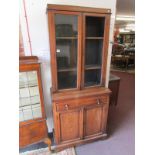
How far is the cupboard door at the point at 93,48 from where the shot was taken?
5.40 feet

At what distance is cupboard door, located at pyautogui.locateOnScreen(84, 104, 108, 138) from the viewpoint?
179 cm

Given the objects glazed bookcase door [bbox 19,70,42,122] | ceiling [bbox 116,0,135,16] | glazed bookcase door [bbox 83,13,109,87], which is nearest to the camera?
glazed bookcase door [bbox 19,70,42,122]

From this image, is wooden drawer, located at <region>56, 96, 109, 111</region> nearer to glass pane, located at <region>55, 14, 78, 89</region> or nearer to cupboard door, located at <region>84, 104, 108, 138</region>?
cupboard door, located at <region>84, 104, 108, 138</region>

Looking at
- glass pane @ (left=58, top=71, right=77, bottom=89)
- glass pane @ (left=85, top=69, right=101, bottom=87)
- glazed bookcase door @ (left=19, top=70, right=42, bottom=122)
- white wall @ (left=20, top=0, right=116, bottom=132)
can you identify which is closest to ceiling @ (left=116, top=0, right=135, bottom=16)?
white wall @ (left=20, top=0, right=116, bottom=132)

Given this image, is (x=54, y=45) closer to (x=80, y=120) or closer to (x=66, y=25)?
(x=66, y=25)

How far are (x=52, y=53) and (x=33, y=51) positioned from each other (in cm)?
34

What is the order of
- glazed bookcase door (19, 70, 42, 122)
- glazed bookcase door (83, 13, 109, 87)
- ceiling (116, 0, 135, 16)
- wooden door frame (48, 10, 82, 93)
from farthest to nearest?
ceiling (116, 0, 135, 16) → glazed bookcase door (83, 13, 109, 87) → glazed bookcase door (19, 70, 42, 122) → wooden door frame (48, 10, 82, 93)

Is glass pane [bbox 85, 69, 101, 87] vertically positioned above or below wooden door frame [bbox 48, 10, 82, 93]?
below

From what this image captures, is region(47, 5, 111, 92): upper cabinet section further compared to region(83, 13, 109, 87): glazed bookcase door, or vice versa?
region(83, 13, 109, 87): glazed bookcase door

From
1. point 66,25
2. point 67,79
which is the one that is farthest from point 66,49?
point 67,79

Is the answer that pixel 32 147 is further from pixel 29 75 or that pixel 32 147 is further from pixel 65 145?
pixel 29 75

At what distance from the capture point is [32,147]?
190 cm

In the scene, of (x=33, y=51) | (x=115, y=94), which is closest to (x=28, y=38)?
(x=33, y=51)

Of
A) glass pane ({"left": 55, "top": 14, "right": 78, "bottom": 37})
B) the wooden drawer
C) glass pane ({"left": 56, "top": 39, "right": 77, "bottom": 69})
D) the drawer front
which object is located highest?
glass pane ({"left": 55, "top": 14, "right": 78, "bottom": 37})
